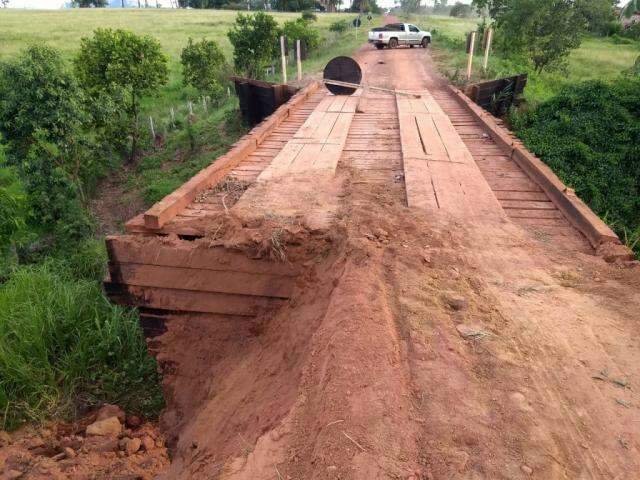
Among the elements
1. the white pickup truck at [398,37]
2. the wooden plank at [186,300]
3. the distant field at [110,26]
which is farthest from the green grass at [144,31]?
the wooden plank at [186,300]

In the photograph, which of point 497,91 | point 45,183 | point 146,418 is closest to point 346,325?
point 146,418

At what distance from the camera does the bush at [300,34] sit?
2199 centimetres

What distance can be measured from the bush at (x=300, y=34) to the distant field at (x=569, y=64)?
242 inches

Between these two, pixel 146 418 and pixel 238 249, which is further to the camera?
pixel 146 418

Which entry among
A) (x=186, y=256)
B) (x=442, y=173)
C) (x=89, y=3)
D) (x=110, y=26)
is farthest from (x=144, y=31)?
(x=89, y=3)

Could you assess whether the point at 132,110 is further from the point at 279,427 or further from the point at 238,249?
the point at 279,427

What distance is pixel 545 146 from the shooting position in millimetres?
10078

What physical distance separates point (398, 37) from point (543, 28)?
9455mm

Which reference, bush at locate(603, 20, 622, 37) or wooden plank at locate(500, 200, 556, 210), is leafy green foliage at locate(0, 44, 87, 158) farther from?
bush at locate(603, 20, 622, 37)

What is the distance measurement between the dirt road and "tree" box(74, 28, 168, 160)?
9.91m

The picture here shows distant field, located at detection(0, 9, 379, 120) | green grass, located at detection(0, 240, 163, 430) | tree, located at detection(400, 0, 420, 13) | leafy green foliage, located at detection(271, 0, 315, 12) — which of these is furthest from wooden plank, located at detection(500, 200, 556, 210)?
tree, located at detection(400, 0, 420, 13)

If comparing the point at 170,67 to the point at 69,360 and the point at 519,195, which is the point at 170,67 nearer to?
the point at 69,360

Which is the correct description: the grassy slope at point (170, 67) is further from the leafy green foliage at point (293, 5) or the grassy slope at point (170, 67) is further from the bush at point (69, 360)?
the leafy green foliage at point (293, 5)

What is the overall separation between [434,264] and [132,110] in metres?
12.4
